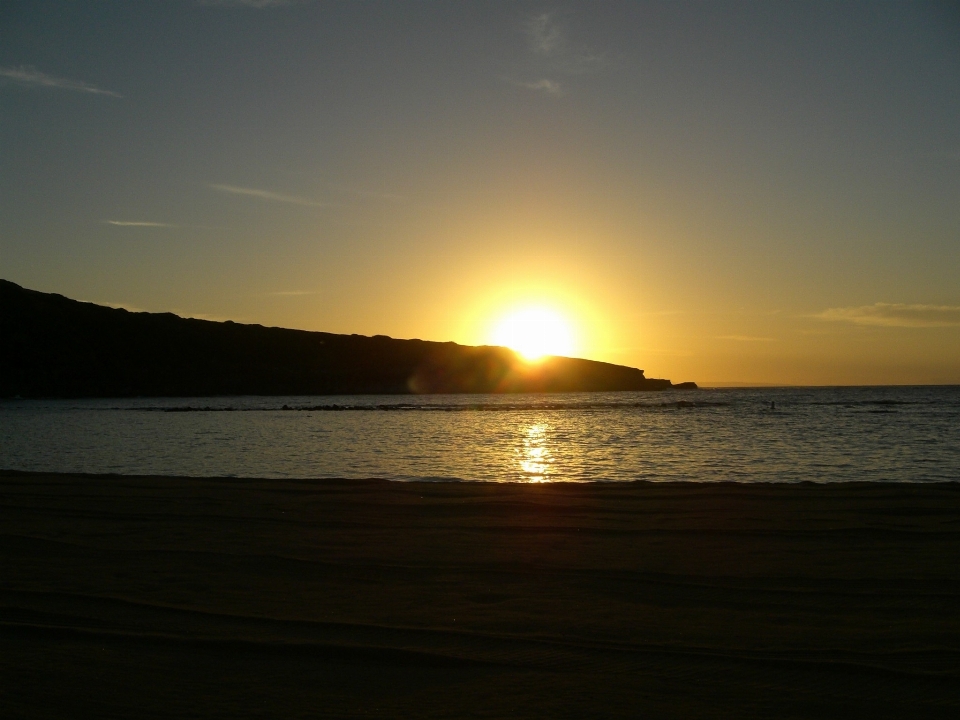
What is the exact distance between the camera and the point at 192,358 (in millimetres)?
147500

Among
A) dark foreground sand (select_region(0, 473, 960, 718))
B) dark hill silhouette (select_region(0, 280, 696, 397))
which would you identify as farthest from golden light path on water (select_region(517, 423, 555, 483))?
dark hill silhouette (select_region(0, 280, 696, 397))

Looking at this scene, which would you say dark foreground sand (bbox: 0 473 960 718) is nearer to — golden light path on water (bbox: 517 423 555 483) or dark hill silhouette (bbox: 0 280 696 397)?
golden light path on water (bbox: 517 423 555 483)

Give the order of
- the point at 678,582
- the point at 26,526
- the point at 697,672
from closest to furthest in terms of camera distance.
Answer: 1. the point at 697,672
2. the point at 678,582
3. the point at 26,526

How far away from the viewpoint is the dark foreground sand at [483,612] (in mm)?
4312

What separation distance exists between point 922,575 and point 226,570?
6.22 metres

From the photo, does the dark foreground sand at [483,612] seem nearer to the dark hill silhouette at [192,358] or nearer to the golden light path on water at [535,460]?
the golden light path on water at [535,460]

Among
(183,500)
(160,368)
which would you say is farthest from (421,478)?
(160,368)

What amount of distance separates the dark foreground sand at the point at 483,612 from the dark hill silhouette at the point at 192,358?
438ft

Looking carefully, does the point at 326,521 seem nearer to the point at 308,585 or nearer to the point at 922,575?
the point at 308,585

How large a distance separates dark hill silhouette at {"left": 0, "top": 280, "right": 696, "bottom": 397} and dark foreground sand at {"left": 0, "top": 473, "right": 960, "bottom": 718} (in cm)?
13356

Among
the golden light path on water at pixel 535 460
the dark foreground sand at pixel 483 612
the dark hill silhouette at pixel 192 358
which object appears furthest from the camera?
the dark hill silhouette at pixel 192 358

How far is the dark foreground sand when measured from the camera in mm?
4312

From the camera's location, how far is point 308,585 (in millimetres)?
6629

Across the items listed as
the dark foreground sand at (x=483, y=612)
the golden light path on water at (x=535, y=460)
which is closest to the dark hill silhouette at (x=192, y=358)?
the golden light path on water at (x=535, y=460)
